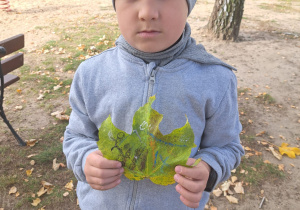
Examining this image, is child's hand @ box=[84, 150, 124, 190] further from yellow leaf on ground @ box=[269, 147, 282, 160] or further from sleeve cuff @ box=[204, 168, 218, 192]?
yellow leaf on ground @ box=[269, 147, 282, 160]

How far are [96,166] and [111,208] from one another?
39 cm

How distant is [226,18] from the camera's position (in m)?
6.29

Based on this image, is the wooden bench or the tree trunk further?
the tree trunk

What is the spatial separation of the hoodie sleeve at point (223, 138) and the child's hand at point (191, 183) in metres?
0.15

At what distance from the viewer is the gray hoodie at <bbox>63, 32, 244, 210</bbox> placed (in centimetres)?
123

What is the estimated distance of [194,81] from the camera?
123cm

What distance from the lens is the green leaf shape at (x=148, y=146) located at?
2.95ft

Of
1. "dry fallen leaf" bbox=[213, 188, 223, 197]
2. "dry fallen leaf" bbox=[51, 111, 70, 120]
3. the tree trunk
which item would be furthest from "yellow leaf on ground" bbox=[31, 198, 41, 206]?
the tree trunk

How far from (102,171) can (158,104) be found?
1.36 ft

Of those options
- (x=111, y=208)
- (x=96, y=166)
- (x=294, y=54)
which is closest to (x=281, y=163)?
(x=111, y=208)

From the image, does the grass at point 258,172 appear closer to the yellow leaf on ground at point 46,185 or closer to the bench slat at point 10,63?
the yellow leaf on ground at point 46,185

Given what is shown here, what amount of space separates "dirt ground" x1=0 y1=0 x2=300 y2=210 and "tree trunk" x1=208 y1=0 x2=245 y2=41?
23 cm

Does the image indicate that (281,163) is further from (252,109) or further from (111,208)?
(111,208)

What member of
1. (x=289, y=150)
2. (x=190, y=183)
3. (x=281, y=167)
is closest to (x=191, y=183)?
(x=190, y=183)
